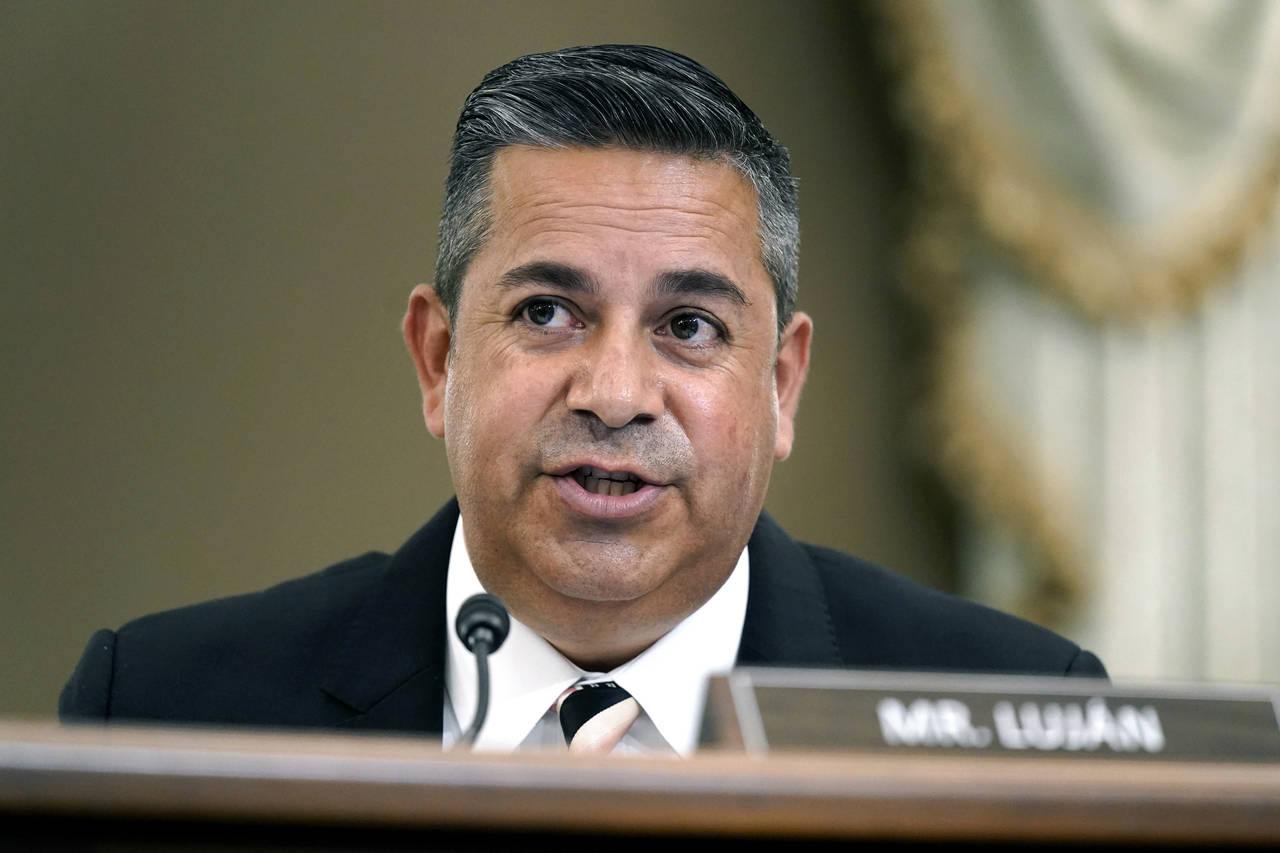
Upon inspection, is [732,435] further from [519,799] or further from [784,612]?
[519,799]

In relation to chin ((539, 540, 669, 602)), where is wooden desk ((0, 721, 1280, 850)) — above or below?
below

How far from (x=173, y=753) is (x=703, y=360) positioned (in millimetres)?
1032

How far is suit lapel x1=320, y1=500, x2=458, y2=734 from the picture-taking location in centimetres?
177

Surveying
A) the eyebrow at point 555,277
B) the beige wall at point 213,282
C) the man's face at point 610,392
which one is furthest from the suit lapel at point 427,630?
the beige wall at point 213,282

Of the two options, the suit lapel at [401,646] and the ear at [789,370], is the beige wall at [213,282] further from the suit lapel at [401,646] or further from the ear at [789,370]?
the ear at [789,370]

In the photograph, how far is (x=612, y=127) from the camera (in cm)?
178

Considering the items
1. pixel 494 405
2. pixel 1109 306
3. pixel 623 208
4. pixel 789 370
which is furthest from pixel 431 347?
pixel 1109 306

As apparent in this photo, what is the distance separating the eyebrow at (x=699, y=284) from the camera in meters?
1.72

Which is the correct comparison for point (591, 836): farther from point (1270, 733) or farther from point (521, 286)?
point (521, 286)

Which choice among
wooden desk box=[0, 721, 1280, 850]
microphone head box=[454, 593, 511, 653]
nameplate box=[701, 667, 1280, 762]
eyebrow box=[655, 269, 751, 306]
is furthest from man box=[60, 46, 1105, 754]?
wooden desk box=[0, 721, 1280, 850]

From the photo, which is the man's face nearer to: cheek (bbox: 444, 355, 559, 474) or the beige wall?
cheek (bbox: 444, 355, 559, 474)

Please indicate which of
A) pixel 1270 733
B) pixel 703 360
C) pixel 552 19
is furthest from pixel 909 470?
pixel 1270 733

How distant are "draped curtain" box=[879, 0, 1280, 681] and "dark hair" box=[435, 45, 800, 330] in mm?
1315

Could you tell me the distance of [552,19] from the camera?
3240mm
